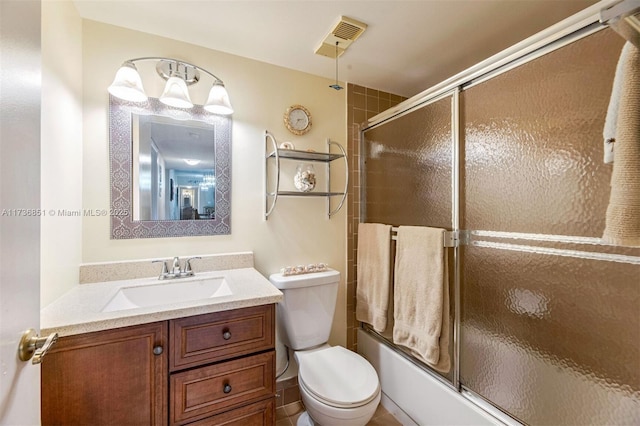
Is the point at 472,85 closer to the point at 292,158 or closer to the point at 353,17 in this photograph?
the point at 353,17

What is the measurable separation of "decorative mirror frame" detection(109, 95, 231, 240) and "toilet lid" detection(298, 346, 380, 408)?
0.89 m

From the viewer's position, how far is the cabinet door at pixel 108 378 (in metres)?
0.88

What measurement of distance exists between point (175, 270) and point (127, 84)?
928mm

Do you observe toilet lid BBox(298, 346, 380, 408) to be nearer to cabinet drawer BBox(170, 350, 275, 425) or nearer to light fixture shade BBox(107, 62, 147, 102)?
cabinet drawer BBox(170, 350, 275, 425)

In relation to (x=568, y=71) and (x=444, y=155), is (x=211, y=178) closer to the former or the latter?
(x=444, y=155)

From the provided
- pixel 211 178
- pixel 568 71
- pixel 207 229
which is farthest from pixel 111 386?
pixel 568 71

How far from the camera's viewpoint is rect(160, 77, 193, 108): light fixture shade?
1.38 meters

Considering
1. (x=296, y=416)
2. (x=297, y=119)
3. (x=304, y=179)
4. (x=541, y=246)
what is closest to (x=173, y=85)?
(x=297, y=119)

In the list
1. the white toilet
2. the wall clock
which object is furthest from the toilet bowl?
the wall clock

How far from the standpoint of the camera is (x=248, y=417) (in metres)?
1.15

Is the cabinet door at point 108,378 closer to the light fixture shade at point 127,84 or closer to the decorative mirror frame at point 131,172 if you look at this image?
the decorative mirror frame at point 131,172

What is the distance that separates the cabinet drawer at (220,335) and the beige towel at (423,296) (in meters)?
0.78

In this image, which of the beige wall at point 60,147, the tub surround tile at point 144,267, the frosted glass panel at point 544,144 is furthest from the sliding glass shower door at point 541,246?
the beige wall at point 60,147

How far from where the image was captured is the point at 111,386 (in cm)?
94
